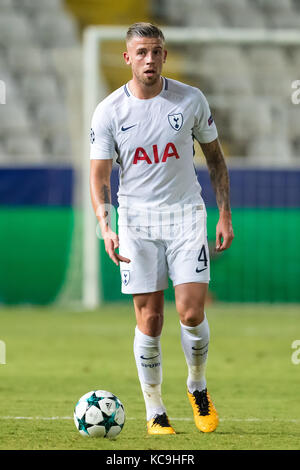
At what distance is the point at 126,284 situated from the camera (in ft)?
19.1

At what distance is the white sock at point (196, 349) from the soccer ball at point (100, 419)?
0.52 m

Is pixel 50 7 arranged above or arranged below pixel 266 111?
above

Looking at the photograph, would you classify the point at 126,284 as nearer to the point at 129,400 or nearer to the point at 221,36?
the point at 129,400

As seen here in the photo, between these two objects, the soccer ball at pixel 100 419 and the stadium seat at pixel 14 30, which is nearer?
the soccer ball at pixel 100 419

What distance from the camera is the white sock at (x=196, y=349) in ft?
19.2

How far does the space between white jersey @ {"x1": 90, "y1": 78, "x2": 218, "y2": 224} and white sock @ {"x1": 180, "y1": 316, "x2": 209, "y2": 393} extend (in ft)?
2.32

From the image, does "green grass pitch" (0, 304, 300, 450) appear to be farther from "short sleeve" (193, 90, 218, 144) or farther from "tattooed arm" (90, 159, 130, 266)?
"short sleeve" (193, 90, 218, 144)

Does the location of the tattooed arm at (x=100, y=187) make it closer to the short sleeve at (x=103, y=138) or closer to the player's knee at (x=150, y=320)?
the short sleeve at (x=103, y=138)

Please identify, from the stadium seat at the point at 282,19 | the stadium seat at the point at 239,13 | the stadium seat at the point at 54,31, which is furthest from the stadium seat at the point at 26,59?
the stadium seat at the point at 282,19

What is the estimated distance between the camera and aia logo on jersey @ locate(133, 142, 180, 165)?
18.8ft

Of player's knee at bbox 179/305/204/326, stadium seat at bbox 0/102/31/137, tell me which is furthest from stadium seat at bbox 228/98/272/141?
player's knee at bbox 179/305/204/326

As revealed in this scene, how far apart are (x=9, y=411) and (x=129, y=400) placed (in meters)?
0.97

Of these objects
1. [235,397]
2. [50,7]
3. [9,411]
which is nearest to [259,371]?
[235,397]

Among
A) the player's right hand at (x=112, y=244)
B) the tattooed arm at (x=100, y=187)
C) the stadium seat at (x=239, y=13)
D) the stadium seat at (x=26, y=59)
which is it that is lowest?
the player's right hand at (x=112, y=244)
